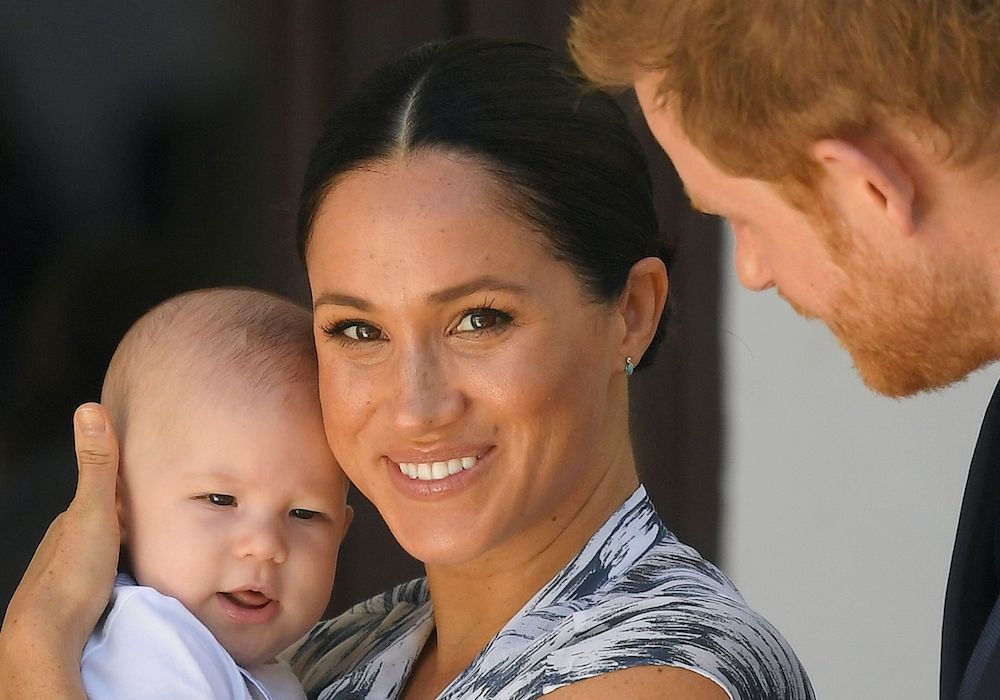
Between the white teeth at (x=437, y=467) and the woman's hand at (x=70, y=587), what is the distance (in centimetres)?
41

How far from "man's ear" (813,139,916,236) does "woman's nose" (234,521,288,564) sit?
3.01 ft

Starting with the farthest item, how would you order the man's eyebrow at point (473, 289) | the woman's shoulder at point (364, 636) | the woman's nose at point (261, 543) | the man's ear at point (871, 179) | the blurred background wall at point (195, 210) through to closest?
the blurred background wall at point (195, 210) → the woman's shoulder at point (364, 636) → the woman's nose at point (261, 543) → the man's eyebrow at point (473, 289) → the man's ear at point (871, 179)

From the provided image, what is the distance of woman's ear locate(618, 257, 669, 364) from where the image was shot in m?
2.00

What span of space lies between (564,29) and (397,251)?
1553 mm

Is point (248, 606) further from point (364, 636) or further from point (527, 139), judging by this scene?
point (527, 139)

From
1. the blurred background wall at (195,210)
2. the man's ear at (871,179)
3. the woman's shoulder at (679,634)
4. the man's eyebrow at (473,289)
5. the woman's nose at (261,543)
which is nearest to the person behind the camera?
the man's ear at (871,179)

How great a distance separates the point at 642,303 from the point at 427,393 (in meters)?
0.35

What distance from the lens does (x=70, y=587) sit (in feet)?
6.31

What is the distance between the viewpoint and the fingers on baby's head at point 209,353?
6.68 feet

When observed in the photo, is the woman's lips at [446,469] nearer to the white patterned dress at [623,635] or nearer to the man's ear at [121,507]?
the white patterned dress at [623,635]

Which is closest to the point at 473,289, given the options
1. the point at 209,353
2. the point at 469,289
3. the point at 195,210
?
the point at 469,289

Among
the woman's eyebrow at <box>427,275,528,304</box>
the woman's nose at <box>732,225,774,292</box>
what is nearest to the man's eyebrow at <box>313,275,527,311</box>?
the woman's eyebrow at <box>427,275,528,304</box>

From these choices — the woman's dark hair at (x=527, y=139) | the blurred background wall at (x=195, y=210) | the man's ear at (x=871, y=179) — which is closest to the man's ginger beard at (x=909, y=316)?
the man's ear at (x=871, y=179)

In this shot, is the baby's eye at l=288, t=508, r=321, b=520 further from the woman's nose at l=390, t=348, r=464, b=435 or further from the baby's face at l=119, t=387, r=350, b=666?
the woman's nose at l=390, t=348, r=464, b=435
